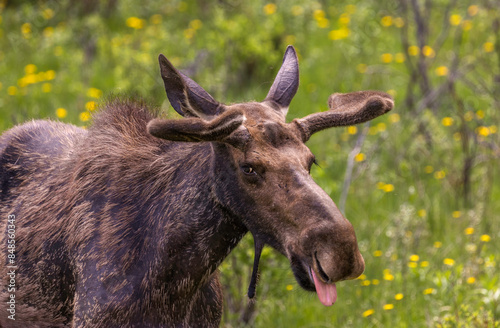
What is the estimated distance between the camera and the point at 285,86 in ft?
11.7

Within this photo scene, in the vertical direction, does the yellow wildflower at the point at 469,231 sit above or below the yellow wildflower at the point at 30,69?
below

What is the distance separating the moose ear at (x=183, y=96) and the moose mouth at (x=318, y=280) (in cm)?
79

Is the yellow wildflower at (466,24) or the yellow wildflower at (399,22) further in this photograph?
the yellow wildflower at (399,22)

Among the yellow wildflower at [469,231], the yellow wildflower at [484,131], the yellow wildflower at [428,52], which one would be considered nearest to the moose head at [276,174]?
the yellow wildflower at [469,231]

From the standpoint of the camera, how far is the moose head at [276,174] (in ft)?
9.27

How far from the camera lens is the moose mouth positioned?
2.86 meters

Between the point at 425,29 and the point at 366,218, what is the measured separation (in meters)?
2.90

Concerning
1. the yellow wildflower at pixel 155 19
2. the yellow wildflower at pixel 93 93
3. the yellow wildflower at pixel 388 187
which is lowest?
the yellow wildflower at pixel 388 187

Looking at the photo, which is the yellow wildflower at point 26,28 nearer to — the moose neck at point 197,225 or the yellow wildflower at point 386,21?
the yellow wildflower at point 386,21

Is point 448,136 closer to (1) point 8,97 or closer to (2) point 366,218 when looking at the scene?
(2) point 366,218

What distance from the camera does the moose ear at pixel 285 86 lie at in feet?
11.4

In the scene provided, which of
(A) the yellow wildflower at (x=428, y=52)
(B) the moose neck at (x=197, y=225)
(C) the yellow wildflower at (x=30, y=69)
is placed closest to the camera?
(B) the moose neck at (x=197, y=225)

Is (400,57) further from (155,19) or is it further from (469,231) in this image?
(469,231)

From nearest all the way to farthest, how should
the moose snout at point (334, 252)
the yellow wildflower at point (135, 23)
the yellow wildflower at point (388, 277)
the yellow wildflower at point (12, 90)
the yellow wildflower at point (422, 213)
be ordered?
the moose snout at point (334, 252)
the yellow wildflower at point (388, 277)
the yellow wildflower at point (422, 213)
the yellow wildflower at point (12, 90)
the yellow wildflower at point (135, 23)
